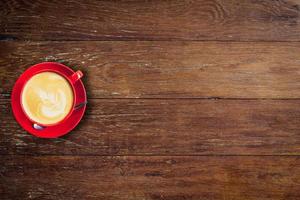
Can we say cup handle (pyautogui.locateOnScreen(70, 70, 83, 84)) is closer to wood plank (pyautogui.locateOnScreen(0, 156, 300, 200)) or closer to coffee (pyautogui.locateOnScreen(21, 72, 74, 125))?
Answer: coffee (pyautogui.locateOnScreen(21, 72, 74, 125))

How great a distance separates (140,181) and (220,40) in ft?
1.51

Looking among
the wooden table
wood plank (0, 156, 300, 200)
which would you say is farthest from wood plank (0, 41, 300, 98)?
wood plank (0, 156, 300, 200)

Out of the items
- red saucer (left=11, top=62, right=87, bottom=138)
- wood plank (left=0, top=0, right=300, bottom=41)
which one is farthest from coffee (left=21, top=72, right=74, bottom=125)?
wood plank (left=0, top=0, right=300, bottom=41)

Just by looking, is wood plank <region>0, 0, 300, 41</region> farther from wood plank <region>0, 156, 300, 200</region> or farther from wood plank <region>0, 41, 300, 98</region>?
wood plank <region>0, 156, 300, 200</region>

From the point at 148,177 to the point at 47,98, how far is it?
0.36 m

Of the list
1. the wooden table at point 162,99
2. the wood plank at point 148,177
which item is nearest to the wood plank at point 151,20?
the wooden table at point 162,99

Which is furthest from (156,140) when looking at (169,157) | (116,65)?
(116,65)

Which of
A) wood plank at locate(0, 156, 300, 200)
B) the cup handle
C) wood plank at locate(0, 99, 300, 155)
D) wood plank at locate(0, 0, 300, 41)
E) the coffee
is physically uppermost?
wood plank at locate(0, 0, 300, 41)

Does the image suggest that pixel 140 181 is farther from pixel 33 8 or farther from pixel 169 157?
pixel 33 8

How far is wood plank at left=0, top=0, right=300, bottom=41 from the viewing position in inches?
49.4

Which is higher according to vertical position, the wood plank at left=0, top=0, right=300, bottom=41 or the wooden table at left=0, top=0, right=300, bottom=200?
the wood plank at left=0, top=0, right=300, bottom=41

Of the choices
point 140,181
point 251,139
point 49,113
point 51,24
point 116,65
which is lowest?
point 140,181

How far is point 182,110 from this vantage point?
1.27 metres

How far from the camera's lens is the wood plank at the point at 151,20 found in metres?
1.25
